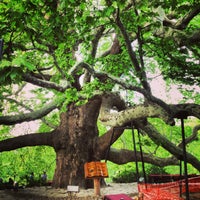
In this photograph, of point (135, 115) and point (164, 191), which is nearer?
point (164, 191)

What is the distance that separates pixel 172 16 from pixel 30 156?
12736 mm

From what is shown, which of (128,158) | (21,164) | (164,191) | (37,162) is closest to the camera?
(164,191)

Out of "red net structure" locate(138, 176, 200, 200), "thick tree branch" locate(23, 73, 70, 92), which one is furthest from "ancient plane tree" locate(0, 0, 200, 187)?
"red net structure" locate(138, 176, 200, 200)

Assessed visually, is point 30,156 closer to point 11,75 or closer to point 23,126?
point 23,126

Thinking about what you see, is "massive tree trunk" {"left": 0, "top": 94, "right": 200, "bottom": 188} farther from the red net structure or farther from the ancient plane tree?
the red net structure

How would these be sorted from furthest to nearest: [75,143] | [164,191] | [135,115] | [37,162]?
[37,162] < [75,143] < [135,115] < [164,191]

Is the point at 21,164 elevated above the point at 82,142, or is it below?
below

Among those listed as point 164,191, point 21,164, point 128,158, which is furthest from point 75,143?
point 164,191

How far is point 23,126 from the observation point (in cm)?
1833

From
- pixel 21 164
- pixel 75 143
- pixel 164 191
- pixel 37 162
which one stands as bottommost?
pixel 164 191

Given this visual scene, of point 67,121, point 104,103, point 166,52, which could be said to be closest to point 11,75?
point 166,52

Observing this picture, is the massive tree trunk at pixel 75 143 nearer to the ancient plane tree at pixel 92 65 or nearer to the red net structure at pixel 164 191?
the ancient plane tree at pixel 92 65

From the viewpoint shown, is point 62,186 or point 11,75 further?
point 62,186

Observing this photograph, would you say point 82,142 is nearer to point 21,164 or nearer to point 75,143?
point 75,143
